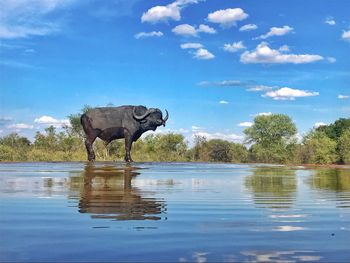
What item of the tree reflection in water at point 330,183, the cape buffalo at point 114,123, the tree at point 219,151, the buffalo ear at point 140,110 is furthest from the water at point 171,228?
the tree at point 219,151

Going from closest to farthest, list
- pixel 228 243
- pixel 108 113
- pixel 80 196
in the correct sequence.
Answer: pixel 228 243 < pixel 80 196 < pixel 108 113

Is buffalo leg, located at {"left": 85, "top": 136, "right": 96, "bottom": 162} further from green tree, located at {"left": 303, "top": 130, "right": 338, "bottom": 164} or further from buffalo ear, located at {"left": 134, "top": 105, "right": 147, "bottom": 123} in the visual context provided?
green tree, located at {"left": 303, "top": 130, "right": 338, "bottom": 164}

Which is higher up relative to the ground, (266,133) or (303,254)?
(266,133)

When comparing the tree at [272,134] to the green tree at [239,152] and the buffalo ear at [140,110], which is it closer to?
the green tree at [239,152]

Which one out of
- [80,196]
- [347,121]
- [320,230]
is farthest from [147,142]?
[320,230]

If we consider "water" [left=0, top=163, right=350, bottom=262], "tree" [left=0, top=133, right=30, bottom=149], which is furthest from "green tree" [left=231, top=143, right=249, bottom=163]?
"water" [left=0, top=163, right=350, bottom=262]

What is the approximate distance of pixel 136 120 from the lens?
2633 centimetres

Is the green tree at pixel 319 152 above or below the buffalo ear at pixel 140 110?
below

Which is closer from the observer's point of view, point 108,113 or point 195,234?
point 195,234

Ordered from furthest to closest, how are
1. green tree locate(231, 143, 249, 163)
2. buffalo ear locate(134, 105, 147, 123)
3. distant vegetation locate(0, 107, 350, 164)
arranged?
green tree locate(231, 143, 249, 163) < distant vegetation locate(0, 107, 350, 164) < buffalo ear locate(134, 105, 147, 123)

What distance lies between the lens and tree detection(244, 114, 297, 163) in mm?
58281

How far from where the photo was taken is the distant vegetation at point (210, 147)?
36469 mm

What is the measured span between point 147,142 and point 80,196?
36.7m

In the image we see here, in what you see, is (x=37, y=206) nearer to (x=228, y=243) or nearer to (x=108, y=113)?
(x=228, y=243)
